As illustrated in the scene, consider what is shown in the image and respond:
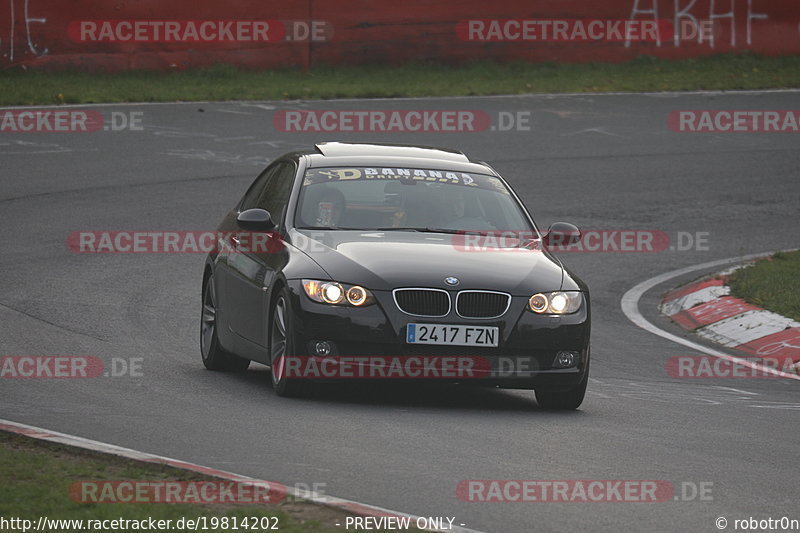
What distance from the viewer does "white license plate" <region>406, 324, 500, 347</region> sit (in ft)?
30.0

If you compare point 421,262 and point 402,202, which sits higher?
point 402,202

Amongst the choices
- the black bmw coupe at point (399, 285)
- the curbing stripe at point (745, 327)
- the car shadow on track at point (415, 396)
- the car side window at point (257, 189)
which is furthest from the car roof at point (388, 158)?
the curbing stripe at point (745, 327)

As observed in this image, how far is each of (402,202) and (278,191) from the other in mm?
990

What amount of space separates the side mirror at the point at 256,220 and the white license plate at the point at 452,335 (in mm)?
1530

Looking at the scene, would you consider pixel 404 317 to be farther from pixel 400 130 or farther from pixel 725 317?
pixel 400 130

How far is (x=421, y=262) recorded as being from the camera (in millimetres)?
9414

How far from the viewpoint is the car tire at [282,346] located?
9.33 m

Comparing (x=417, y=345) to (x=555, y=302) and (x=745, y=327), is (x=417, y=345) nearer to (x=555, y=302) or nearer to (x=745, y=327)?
(x=555, y=302)

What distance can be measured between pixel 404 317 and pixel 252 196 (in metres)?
2.79

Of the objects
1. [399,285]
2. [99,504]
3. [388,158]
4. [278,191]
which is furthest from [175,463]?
[388,158]

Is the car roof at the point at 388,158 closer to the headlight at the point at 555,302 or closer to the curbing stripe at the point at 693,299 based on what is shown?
the headlight at the point at 555,302

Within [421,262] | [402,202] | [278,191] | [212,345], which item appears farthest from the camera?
[212,345]

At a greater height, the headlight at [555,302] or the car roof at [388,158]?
the car roof at [388,158]

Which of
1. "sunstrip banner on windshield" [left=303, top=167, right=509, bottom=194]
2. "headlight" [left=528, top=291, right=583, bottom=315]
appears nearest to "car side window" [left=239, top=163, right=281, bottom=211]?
"sunstrip banner on windshield" [left=303, top=167, right=509, bottom=194]
